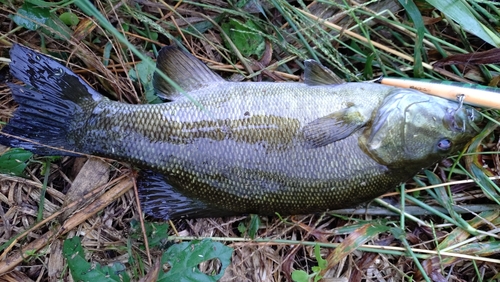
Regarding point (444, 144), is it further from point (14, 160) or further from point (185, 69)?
point (14, 160)

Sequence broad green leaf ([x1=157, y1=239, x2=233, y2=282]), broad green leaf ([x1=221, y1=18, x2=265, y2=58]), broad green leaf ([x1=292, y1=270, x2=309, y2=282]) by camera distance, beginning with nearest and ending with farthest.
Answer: broad green leaf ([x1=157, y1=239, x2=233, y2=282]) → broad green leaf ([x1=292, y1=270, x2=309, y2=282]) → broad green leaf ([x1=221, y1=18, x2=265, y2=58])

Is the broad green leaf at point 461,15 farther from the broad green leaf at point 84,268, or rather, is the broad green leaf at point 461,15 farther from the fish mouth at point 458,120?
the broad green leaf at point 84,268

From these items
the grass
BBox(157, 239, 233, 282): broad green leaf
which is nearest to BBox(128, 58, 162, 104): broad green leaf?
the grass

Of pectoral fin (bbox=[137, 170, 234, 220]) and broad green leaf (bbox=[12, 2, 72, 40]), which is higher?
broad green leaf (bbox=[12, 2, 72, 40])

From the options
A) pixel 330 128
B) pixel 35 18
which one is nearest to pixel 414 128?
pixel 330 128

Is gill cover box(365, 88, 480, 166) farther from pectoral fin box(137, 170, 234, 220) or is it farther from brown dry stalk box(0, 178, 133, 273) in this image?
brown dry stalk box(0, 178, 133, 273)
